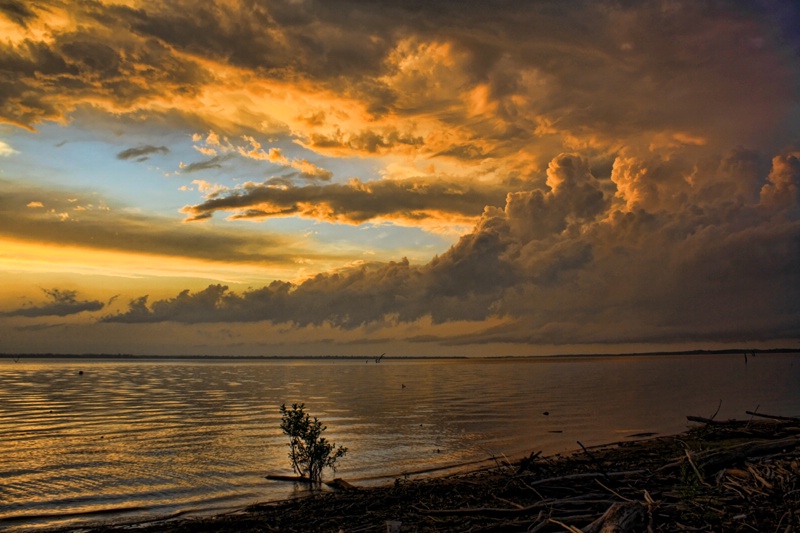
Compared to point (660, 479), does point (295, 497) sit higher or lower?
lower

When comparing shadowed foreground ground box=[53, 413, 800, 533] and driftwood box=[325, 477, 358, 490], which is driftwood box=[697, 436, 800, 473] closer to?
shadowed foreground ground box=[53, 413, 800, 533]

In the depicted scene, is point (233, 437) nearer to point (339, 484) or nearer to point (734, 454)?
point (339, 484)

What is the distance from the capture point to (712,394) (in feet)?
214

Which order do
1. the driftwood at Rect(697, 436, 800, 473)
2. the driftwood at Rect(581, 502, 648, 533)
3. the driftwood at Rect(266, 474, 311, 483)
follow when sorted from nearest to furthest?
the driftwood at Rect(581, 502, 648, 533)
the driftwood at Rect(697, 436, 800, 473)
the driftwood at Rect(266, 474, 311, 483)

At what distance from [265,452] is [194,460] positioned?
387 centimetres

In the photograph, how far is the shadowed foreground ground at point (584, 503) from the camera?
945cm

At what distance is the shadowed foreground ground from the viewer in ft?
31.0

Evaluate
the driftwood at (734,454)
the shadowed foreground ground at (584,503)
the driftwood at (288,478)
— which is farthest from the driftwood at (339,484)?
the driftwood at (734,454)

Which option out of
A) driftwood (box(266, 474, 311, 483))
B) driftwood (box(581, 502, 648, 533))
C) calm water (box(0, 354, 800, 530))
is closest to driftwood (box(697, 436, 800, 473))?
driftwood (box(581, 502, 648, 533))

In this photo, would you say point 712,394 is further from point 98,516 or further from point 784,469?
point 98,516

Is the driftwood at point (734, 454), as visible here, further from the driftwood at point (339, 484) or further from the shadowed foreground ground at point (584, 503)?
the driftwood at point (339, 484)

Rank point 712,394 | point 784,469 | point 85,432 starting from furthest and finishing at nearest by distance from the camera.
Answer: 1. point 712,394
2. point 85,432
3. point 784,469

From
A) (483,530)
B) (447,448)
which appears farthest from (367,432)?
(483,530)

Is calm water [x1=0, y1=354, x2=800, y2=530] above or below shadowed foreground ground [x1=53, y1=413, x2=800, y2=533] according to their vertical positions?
below
